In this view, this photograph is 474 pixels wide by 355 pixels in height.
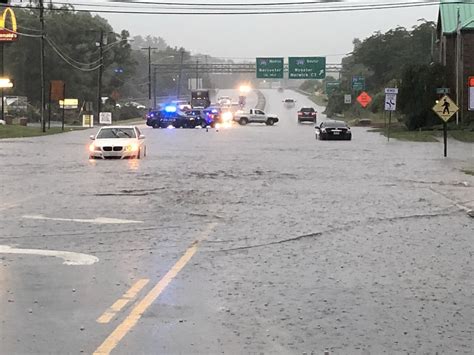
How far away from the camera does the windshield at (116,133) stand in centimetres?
2769

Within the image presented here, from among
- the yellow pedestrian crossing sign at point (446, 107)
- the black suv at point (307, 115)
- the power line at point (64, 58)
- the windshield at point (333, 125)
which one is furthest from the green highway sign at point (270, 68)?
the yellow pedestrian crossing sign at point (446, 107)

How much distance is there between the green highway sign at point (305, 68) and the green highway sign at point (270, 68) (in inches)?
45.2

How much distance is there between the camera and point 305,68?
257 ft

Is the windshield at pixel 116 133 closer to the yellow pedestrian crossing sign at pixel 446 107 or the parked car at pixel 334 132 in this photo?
the yellow pedestrian crossing sign at pixel 446 107

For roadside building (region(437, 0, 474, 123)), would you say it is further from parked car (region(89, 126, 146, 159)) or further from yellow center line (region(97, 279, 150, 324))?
yellow center line (region(97, 279, 150, 324))

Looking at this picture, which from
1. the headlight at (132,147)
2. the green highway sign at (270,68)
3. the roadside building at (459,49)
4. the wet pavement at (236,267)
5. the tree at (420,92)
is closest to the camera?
the wet pavement at (236,267)

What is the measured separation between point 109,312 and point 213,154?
965 inches

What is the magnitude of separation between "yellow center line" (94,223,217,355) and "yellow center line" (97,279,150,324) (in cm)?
15

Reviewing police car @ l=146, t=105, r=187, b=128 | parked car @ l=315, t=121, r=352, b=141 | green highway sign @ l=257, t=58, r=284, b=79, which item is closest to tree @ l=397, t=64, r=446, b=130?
parked car @ l=315, t=121, r=352, b=141

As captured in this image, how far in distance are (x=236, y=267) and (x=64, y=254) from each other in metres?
2.44

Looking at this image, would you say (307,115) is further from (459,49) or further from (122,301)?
(122,301)

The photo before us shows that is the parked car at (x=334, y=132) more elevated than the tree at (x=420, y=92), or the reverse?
the tree at (x=420, y=92)

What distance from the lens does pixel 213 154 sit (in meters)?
30.9

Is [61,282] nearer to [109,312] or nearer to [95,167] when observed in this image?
[109,312]
